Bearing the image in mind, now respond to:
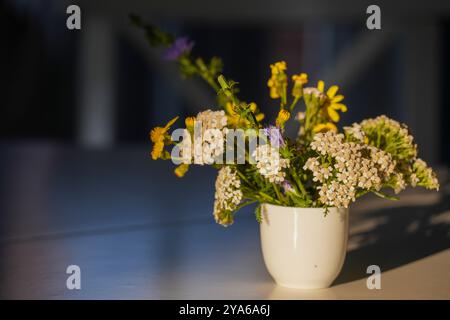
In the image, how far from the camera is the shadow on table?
1.33 metres

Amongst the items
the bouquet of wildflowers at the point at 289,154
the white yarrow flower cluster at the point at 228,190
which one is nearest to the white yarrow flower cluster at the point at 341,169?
the bouquet of wildflowers at the point at 289,154

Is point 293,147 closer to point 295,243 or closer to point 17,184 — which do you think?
point 295,243

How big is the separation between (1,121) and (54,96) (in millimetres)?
613

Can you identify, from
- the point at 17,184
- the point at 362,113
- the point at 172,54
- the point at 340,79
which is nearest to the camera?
the point at 172,54

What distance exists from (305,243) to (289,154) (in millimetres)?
134

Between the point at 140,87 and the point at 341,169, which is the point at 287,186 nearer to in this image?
the point at 341,169

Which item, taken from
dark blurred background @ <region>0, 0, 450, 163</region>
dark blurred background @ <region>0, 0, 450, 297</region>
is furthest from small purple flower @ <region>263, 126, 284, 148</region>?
dark blurred background @ <region>0, 0, 450, 163</region>

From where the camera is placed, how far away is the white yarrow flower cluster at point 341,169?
3.47 ft

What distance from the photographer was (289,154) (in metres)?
1.10

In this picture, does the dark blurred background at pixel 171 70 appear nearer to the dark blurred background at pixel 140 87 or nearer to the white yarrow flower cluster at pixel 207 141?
the dark blurred background at pixel 140 87

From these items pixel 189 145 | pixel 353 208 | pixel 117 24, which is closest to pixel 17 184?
pixel 353 208

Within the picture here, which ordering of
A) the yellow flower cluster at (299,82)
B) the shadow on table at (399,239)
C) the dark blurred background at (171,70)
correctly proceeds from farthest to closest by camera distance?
the dark blurred background at (171,70)
the shadow on table at (399,239)
the yellow flower cluster at (299,82)

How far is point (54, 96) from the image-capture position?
7156 millimetres

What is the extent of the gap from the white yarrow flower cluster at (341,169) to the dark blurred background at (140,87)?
1.54 feet
